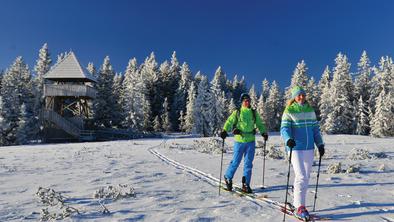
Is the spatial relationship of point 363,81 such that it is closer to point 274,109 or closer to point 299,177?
Answer: point 274,109

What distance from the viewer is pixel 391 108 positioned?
157 feet

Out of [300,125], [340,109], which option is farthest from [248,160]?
[340,109]

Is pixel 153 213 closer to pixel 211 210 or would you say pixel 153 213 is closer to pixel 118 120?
pixel 211 210

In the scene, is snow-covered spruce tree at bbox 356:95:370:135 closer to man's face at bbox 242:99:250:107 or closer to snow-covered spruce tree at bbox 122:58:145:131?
snow-covered spruce tree at bbox 122:58:145:131

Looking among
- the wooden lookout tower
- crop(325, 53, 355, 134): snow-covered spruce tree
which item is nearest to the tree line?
crop(325, 53, 355, 134): snow-covered spruce tree

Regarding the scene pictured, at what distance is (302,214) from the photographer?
573cm

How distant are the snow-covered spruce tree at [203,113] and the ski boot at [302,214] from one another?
51.2 meters

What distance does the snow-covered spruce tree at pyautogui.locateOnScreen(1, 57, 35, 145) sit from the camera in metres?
41.2

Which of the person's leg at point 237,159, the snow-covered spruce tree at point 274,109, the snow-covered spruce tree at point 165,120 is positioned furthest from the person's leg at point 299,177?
the snow-covered spruce tree at point 274,109

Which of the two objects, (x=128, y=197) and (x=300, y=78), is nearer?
(x=128, y=197)

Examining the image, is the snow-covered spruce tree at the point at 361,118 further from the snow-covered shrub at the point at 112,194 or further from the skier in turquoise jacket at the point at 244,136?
the snow-covered shrub at the point at 112,194

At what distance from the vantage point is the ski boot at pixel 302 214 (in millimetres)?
5677

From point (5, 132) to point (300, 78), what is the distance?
50733 mm

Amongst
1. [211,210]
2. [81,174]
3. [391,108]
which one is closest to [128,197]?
[211,210]
